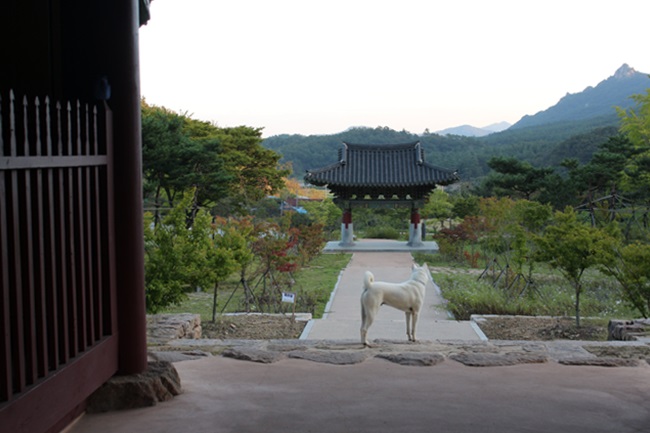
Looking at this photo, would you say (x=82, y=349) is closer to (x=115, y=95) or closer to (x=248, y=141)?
(x=115, y=95)

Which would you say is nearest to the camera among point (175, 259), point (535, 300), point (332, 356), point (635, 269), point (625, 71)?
point (332, 356)

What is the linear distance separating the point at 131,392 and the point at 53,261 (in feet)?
3.55

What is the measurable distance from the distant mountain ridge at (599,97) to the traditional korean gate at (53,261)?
329ft

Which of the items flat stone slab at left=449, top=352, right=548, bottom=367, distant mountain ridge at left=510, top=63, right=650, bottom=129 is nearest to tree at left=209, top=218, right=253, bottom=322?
flat stone slab at left=449, top=352, right=548, bottom=367

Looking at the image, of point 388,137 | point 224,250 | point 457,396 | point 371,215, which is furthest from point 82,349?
point 388,137

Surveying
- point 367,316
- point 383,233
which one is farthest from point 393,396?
point 383,233

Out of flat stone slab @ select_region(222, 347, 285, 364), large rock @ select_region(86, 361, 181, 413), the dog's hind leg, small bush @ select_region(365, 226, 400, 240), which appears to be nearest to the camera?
large rock @ select_region(86, 361, 181, 413)

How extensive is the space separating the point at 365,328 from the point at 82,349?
12.5ft

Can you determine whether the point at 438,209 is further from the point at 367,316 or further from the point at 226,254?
the point at 367,316

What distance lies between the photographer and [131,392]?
3447 millimetres

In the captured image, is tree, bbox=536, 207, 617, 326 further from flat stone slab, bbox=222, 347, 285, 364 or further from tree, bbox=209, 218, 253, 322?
flat stone slab, bbox=222, 347, 285, 364

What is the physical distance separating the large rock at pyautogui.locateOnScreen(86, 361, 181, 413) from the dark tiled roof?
21.6m

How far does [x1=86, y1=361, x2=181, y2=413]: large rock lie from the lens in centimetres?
339

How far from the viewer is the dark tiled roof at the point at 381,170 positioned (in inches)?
1014
